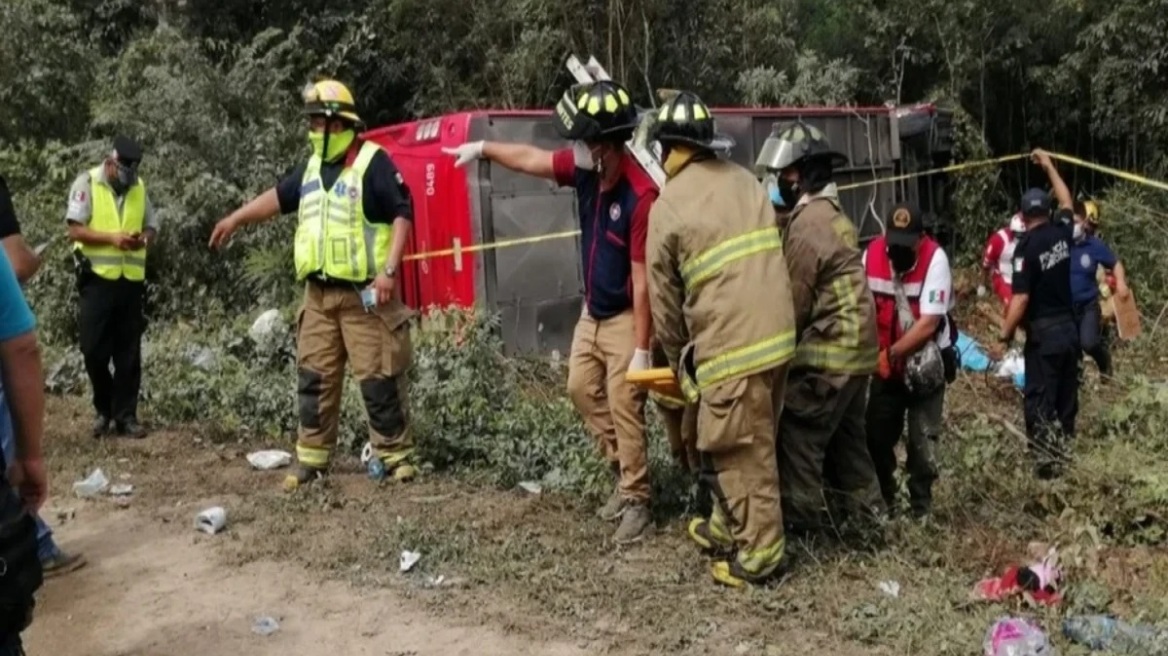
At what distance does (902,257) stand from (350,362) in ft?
8.53

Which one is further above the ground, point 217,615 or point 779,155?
point 779,155

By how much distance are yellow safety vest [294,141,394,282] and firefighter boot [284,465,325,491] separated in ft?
3.19

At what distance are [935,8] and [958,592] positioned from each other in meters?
12.1

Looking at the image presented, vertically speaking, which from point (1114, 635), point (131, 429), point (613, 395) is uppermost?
point (613, 395)

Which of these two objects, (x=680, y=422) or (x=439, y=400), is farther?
(x=439, y=400)

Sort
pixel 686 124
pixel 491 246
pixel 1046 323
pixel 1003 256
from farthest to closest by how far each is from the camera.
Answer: pixel 1003 256
pixel 491 246
pixel 1046 323
pixel 686 124

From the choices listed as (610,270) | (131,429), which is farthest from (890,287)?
(131,429)

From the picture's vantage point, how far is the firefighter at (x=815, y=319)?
14.9 ft

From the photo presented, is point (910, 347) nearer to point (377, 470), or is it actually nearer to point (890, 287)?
point (890, 287)

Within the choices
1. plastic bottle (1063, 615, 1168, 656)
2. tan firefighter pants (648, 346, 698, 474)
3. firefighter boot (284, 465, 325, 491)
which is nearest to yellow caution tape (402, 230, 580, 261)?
firefighter boot (284, 465, 325, 491)

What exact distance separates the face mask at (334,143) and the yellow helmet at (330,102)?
10 centimetres

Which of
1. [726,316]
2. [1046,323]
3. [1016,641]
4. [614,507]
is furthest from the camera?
[1046,323]

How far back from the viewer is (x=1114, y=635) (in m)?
3.67

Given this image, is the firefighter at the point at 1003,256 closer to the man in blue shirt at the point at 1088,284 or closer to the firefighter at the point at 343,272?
the man in blue shirt at the point at 1088,284
